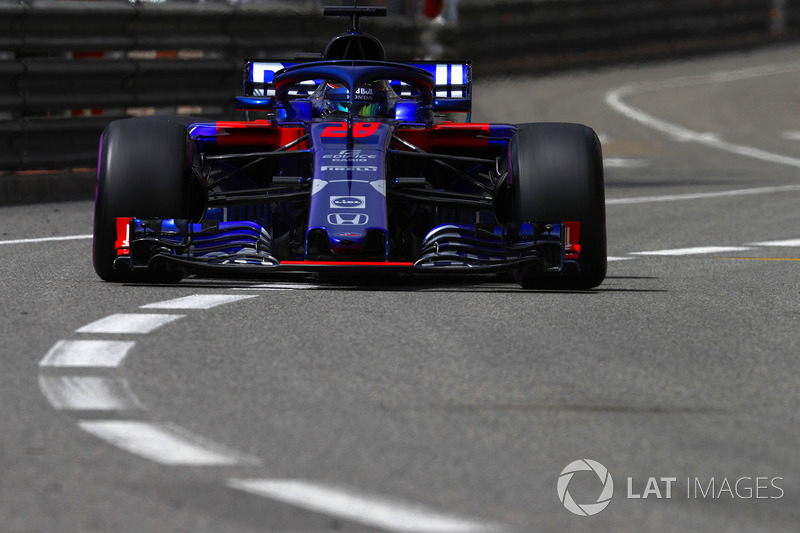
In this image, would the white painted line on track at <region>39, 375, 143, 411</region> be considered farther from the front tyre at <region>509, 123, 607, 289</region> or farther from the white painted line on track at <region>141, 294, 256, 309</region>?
the front tyre at <region>509, 123, 607, 289</region>

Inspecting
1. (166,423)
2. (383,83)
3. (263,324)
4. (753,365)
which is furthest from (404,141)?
(166,423)

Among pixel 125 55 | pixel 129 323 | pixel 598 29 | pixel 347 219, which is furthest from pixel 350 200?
pixel 598 29

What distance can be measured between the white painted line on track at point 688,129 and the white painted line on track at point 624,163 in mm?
1763

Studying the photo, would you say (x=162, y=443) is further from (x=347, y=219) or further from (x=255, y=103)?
(x=255, y=103)

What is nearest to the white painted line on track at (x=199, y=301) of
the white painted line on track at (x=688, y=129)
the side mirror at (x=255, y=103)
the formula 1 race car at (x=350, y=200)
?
the formula 1 race car at (x=350, y=200)

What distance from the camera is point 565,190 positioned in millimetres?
8578

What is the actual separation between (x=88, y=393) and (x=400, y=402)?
1.06 m

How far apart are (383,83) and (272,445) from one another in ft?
17.9

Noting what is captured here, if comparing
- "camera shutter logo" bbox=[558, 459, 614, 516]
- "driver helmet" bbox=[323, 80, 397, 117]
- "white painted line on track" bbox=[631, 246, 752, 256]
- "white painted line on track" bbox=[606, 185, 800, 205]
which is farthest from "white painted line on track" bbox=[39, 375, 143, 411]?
"white painted line on track" bbox=[606, 185, 800, 205]

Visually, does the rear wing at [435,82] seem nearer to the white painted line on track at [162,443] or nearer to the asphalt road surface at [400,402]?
the asphalt road surface at [400,402]

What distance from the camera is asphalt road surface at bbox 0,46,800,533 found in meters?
4.14

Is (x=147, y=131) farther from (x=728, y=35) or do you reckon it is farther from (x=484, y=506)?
(x=728, y=35)

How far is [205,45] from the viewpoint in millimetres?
16391

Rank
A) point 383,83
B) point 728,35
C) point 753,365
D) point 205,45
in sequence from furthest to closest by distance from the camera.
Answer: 1. point 728,35
2. point 205,45
3. point 383,83
4. point 753,365
